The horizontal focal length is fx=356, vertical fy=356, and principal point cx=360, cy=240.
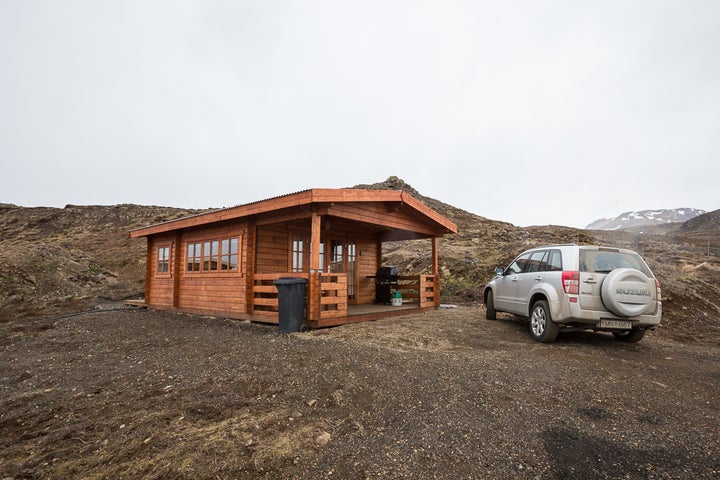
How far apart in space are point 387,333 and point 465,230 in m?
19.9

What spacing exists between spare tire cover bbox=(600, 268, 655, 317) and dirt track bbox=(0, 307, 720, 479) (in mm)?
712

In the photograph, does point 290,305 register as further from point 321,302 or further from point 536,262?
point 536,262

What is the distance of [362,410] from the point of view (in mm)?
3334

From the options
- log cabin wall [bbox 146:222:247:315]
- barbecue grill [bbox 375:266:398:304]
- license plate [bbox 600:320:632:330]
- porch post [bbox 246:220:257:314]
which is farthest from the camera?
barbecue grill [bbox 375:266:398:304]

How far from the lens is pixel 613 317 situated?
5641 mm

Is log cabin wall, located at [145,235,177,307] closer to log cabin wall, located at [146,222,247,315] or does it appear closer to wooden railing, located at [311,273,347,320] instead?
log cabin wall, located at [146,222,247,315]

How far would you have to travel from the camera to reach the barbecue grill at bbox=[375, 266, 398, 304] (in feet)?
37.5

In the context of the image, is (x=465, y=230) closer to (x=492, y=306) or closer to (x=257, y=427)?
(x=492, y=306)

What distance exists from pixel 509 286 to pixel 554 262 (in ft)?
5.16

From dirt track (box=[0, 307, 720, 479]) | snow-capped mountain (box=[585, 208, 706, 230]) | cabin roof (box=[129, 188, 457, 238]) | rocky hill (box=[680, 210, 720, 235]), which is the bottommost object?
dirt track (box=[0, 307, 720, 479])

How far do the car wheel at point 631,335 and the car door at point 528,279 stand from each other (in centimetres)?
158

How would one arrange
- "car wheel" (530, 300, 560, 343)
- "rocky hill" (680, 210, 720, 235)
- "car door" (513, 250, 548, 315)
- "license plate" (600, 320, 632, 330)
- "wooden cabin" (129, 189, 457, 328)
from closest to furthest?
"license plate" (600, 320, 632, 330) < "car wheel" (530, 300, 560, 343) < "car door" (513, 250, 548, 315) < "wooden cabin" (129, 189, 457, 328) < "rocky hill" (680, 210, 720, 235)

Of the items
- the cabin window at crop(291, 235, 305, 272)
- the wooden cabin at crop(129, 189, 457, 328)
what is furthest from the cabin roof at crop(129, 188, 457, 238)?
the cabin window at crop(291, 235, 305, 272)

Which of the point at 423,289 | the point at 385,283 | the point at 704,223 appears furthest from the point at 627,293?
the point at 704,223
